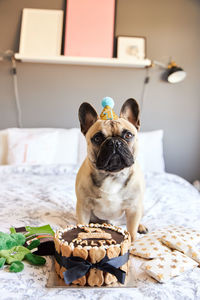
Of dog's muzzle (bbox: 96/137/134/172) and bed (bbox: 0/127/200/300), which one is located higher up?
dog's muzzle (bbox: 96/137/134/172)

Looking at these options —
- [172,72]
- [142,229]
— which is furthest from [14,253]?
[172,72]

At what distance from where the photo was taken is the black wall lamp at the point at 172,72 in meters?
2.80

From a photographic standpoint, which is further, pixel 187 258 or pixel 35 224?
pixel 35 224

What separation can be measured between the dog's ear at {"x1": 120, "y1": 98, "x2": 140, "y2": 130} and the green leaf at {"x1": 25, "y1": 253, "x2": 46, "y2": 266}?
0.71 metres

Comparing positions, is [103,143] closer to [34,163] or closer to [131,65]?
[34,163]

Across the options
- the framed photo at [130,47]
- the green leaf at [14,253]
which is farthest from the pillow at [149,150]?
the green leaf at [14,253]

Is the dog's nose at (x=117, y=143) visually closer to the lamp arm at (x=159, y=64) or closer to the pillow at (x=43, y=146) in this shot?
the pillow at (x=43, y=146)

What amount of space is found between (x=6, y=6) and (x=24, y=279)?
3038 mm

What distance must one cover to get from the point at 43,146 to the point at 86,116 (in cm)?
132

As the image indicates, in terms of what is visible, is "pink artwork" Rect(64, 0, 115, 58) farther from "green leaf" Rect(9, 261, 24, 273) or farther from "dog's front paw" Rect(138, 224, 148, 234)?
"green leaf" Rect(9, 261, 24, 273)

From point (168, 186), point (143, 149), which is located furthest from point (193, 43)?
point (168, 186)

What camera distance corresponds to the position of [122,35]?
9.73ft

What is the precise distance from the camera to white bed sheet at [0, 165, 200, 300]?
2.16 ft

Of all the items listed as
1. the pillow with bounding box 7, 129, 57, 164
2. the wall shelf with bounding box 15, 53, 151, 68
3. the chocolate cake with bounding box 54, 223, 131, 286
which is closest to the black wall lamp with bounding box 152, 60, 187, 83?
the wall shelf with bounding box 15, 53, 151, 68
